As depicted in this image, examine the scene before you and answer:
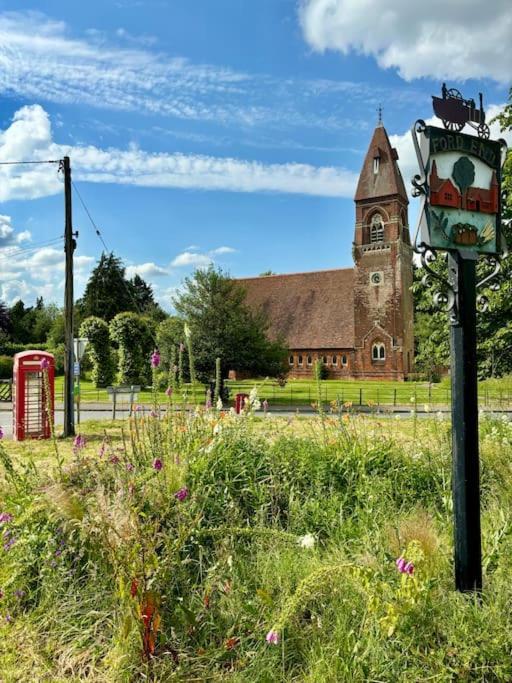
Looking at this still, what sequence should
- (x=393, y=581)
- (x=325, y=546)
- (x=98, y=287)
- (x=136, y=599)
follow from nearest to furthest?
(x=136, y=599) < (x=393, y=581) < (x=325, y=546) < (x=98, y=287)

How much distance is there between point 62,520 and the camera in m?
4.00

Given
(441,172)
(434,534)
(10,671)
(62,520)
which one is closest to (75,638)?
(10,671)

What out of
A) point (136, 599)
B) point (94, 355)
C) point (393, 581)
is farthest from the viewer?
point (94, 355)

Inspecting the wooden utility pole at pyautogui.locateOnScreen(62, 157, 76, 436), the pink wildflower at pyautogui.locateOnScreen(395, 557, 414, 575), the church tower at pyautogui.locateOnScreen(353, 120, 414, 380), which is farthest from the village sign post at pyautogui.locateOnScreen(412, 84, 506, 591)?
the church tower at pyautogui.locateOnScreen(353, 120, 414, 380)

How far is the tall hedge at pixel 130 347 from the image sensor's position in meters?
34.8

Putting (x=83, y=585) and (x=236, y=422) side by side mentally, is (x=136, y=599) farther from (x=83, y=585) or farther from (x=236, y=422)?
(x=236, y=422)

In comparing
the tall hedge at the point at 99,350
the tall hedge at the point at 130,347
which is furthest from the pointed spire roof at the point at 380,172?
the tall hedge at the point at 99,350

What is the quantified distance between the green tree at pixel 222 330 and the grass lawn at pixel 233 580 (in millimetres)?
19267

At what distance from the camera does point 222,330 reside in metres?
24.6

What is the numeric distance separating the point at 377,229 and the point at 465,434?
4846cm

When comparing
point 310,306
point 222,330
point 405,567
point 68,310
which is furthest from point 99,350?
point 405,567

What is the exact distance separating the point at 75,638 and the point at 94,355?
35.6 metres

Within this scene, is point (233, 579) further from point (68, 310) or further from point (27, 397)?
point (68, 310)

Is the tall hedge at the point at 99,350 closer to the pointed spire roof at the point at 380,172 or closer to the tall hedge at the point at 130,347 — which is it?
the tall hedge at the point at 130,347
